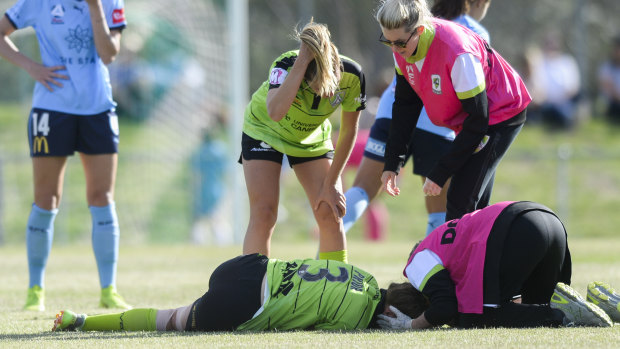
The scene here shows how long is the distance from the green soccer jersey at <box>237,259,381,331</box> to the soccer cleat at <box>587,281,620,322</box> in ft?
3.66

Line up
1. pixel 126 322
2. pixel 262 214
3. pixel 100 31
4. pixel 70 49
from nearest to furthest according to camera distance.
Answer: pixel 126 322 → pixel 262 214 → pixel 100 31 → pixel 70 49

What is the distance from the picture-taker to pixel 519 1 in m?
20.7

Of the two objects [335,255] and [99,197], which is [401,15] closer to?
[335,255]

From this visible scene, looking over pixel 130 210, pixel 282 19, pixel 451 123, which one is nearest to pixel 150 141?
pixel 130 210

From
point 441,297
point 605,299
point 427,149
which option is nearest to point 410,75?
point 427,149

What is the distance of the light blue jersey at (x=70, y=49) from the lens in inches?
245

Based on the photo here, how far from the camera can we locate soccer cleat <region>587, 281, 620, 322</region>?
464 cm

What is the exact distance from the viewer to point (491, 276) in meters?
4.39

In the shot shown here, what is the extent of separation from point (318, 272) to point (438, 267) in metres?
0.60

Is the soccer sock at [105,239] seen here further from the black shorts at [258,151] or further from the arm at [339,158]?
the arm at [339,158]

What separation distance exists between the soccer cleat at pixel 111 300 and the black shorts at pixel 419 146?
2000mm

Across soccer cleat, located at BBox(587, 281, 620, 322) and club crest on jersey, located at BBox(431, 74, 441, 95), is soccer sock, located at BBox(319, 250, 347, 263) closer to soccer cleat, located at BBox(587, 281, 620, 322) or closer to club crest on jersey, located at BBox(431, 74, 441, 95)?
club crest on jersey, located at BBox(431, 74, 441, 95)

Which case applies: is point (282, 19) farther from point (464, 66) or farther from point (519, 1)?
point (464, 66)

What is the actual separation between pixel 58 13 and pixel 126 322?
8.28 ft
